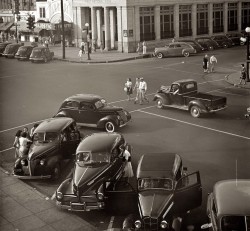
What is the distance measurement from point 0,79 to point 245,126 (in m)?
21.2

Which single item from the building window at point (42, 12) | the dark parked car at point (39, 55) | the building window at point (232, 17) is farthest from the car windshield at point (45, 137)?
the building window at point (42, 12)

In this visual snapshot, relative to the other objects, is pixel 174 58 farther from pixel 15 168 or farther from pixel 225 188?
pixel 225 188

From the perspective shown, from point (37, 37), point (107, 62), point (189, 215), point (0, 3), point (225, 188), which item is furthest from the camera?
point (0, 3)

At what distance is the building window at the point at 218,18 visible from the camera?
59.3 meters

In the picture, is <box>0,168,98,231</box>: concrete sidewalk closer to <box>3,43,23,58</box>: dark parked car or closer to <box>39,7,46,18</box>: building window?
<box>3,43,23,58</box>: dark parked car

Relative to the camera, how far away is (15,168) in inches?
659

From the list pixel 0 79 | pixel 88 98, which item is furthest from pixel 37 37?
pixel 88 98

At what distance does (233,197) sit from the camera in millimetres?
11812

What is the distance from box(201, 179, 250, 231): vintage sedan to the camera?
11.1 metres

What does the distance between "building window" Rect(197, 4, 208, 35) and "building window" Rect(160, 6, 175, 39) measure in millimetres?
4658

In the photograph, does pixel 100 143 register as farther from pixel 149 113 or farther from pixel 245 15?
pixel 245 15

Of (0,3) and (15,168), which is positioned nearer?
(15,168)

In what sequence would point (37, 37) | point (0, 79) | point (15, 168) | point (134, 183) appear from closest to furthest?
point (134, 183) < point (15, 168) < point (0, 79) < point (37, 37)

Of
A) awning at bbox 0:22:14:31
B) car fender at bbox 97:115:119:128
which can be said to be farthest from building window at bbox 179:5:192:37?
car fender at bbox 97:115:119:128
